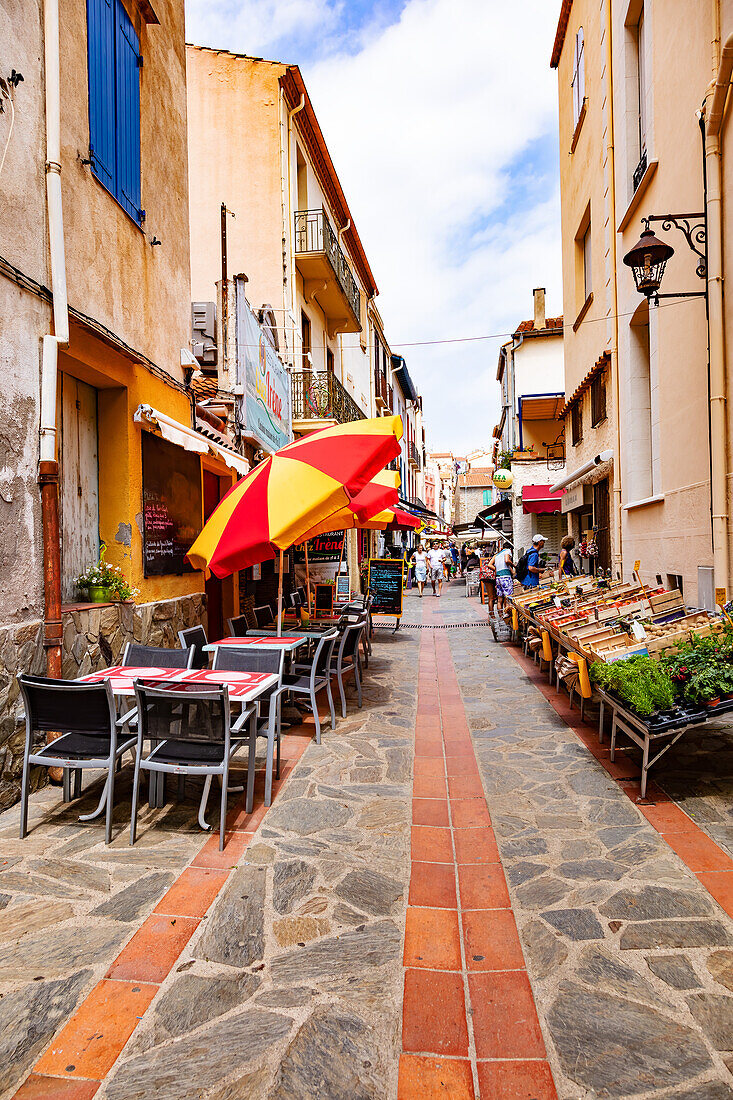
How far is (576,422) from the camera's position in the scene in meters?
13.4

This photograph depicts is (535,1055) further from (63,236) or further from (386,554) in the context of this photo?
(386,554)

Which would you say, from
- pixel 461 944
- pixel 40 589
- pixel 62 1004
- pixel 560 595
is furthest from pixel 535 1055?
pixel 560 595

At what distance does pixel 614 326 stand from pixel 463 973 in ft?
28.4

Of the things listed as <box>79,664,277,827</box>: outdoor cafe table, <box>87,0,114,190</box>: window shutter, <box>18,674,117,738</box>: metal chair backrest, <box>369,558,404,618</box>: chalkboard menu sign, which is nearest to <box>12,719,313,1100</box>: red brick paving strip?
<box>79,664,277,827</box>: outdoor cafe table

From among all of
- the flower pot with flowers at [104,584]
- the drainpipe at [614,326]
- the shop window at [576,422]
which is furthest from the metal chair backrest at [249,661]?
the shop window at [576,422]

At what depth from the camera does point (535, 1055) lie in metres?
2.26

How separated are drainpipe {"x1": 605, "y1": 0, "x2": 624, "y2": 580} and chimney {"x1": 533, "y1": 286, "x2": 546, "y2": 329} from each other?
15.1 metres

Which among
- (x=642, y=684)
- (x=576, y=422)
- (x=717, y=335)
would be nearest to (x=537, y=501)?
(x=576, y=422)

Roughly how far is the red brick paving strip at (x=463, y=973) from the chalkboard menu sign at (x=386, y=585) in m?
9.50

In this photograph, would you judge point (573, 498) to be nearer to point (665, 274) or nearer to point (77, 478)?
point (665, 274)

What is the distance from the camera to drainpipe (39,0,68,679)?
16.2 feet

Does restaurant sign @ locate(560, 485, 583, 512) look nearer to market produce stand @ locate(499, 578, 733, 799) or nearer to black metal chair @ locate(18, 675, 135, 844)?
market produce stand @ locate(499, 578, 733, 799)

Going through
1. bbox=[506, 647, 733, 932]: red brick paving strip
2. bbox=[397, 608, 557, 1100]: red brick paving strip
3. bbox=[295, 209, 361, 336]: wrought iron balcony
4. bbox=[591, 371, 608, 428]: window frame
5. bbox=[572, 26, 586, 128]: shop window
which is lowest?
bbox=[397, 608, 557, 1100]: red brick paving strip

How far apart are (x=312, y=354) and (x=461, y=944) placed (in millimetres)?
16227
